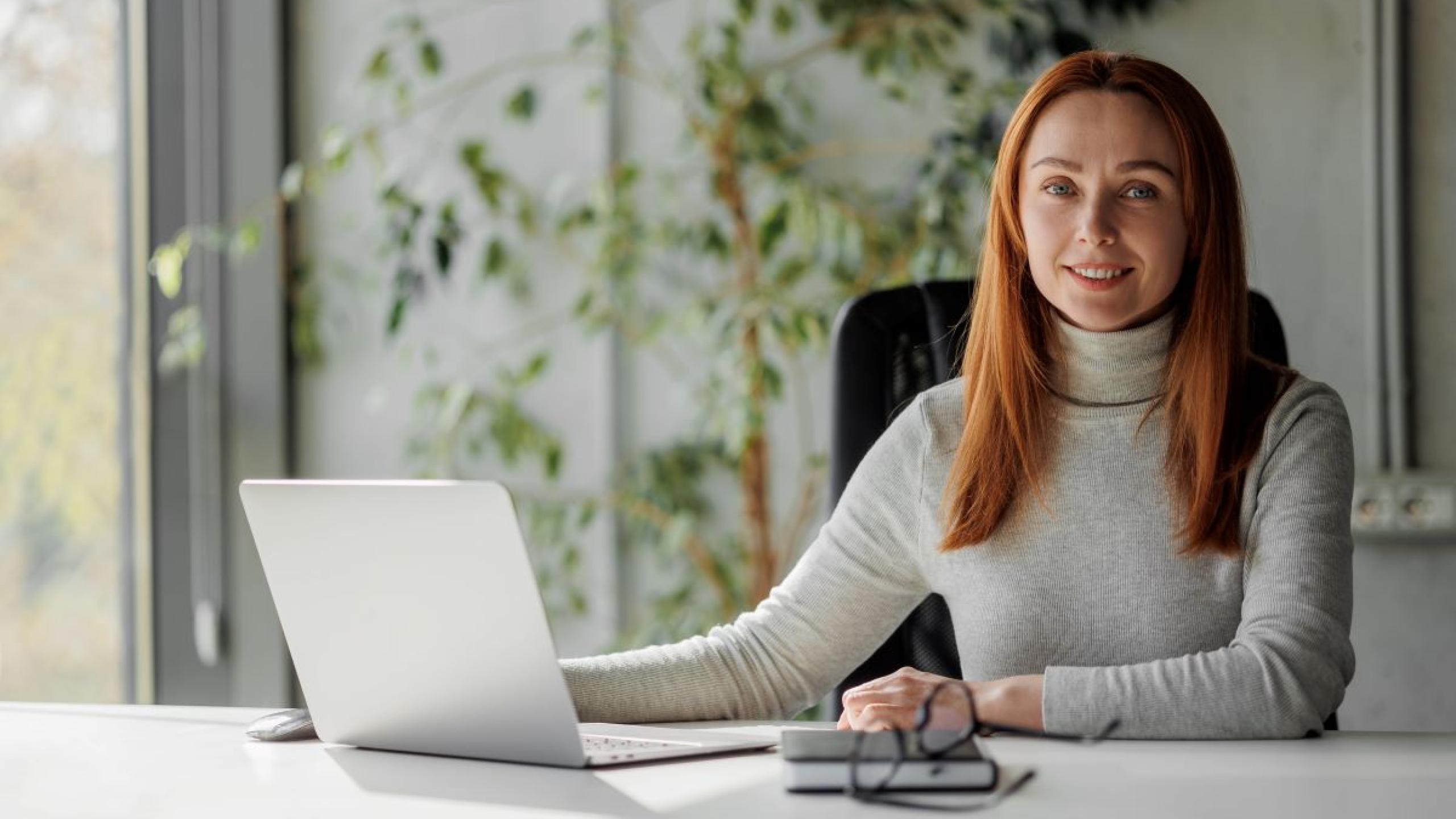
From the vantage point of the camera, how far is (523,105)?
2.65 meters

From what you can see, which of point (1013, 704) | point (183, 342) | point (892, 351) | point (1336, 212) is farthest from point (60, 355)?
point (1336, 212)

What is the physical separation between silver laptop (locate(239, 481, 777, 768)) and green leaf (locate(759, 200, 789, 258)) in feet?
5.05

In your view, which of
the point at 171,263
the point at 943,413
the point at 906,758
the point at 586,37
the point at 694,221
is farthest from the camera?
the point at 694,221

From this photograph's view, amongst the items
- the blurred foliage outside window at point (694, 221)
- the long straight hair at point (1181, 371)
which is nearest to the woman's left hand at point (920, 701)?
the long straight hair at point (1181, 371)

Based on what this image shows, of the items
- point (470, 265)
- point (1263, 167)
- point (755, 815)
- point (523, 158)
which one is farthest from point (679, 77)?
point (755, 815)

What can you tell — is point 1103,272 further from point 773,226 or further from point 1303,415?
point 773,226

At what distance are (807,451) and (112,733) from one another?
169 cm

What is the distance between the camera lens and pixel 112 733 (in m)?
1.24

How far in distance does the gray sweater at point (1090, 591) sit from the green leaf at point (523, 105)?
1333 millimetres

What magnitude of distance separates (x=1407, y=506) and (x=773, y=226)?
3.91 ft

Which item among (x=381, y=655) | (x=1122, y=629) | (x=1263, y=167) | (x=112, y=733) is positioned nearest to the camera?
(x=381, y=655)

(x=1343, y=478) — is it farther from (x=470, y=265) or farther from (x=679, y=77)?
(x=470, y=265)

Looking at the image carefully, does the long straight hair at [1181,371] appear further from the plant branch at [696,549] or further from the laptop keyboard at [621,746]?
the plant branch at [696,549]

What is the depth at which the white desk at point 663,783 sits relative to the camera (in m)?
0.92
